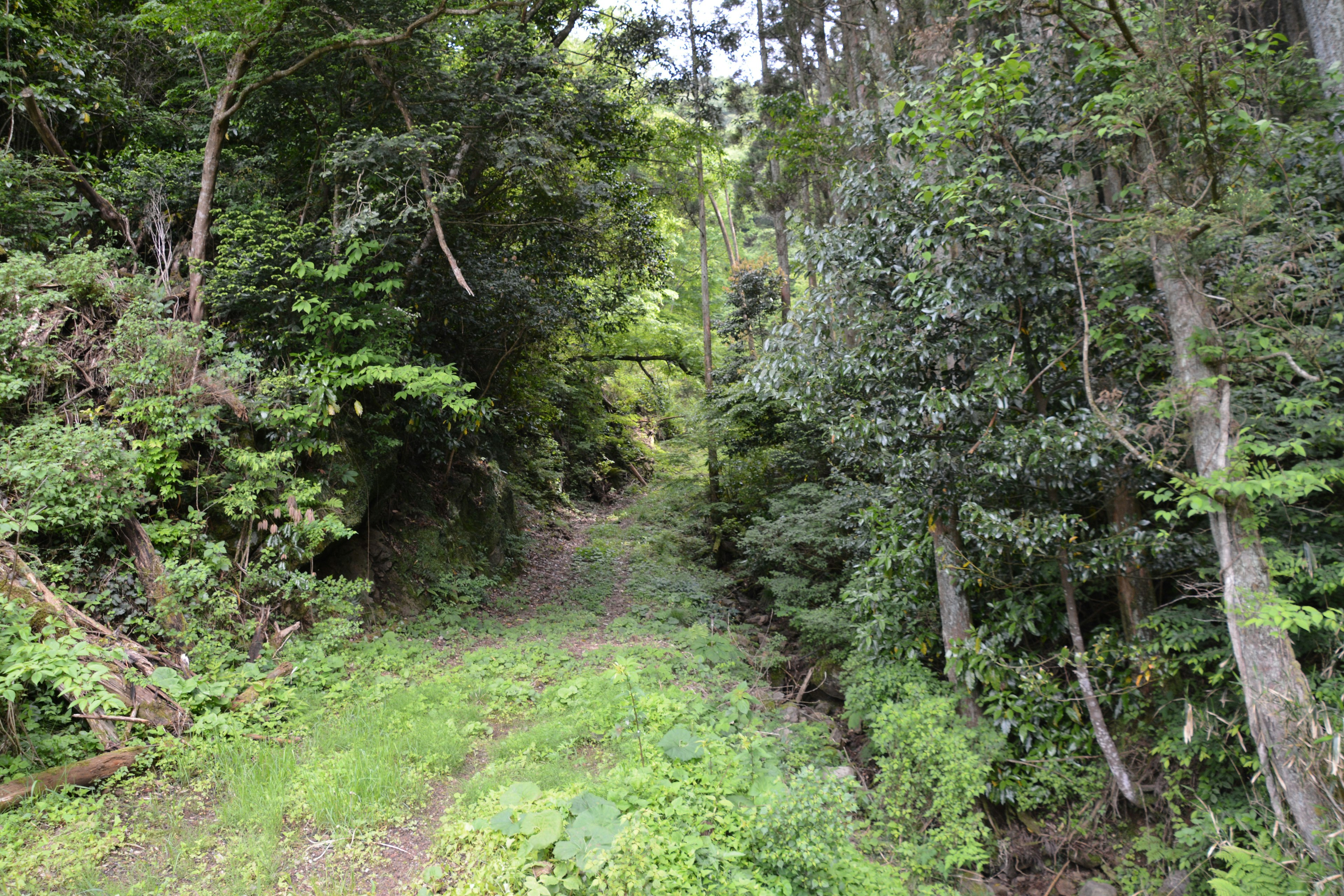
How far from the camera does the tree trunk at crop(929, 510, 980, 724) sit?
5.87m

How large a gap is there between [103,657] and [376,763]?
1.95 m

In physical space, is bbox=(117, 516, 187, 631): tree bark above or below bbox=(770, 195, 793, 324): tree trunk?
below

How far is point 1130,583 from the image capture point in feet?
17.5

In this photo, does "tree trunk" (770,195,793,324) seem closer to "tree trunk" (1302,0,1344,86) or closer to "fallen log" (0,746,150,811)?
"tree trunk" (1302,0,1344,86)

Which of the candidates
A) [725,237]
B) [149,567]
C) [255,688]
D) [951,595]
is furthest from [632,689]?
[725,237]

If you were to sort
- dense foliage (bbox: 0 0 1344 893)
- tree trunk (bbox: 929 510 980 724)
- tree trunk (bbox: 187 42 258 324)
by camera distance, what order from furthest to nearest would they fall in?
1. tree trunk (bbox: 187 42 258 324)
2. tree trunk (bbox: 929 510 980 724)
3. dense foliage (bbox: 0 0 1344 893)

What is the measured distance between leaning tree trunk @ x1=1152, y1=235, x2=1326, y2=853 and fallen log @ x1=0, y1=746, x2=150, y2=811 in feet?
22.9

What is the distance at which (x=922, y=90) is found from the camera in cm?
552

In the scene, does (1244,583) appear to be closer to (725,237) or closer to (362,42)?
(362,42)

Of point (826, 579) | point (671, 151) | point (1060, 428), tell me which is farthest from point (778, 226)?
point (1060, 428)

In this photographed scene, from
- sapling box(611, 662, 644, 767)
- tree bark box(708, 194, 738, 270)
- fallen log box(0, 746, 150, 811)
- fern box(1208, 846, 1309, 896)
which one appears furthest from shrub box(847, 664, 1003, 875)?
tree bark box(708, 194, 738, 270)

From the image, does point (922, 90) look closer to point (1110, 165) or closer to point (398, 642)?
point (1110, 165)

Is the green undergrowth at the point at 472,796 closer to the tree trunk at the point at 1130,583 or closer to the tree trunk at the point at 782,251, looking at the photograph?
the tree trunk at the point at 1130,583

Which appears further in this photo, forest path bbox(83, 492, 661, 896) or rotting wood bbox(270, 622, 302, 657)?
rotting wood bbox(270, 622, 302, 657)
